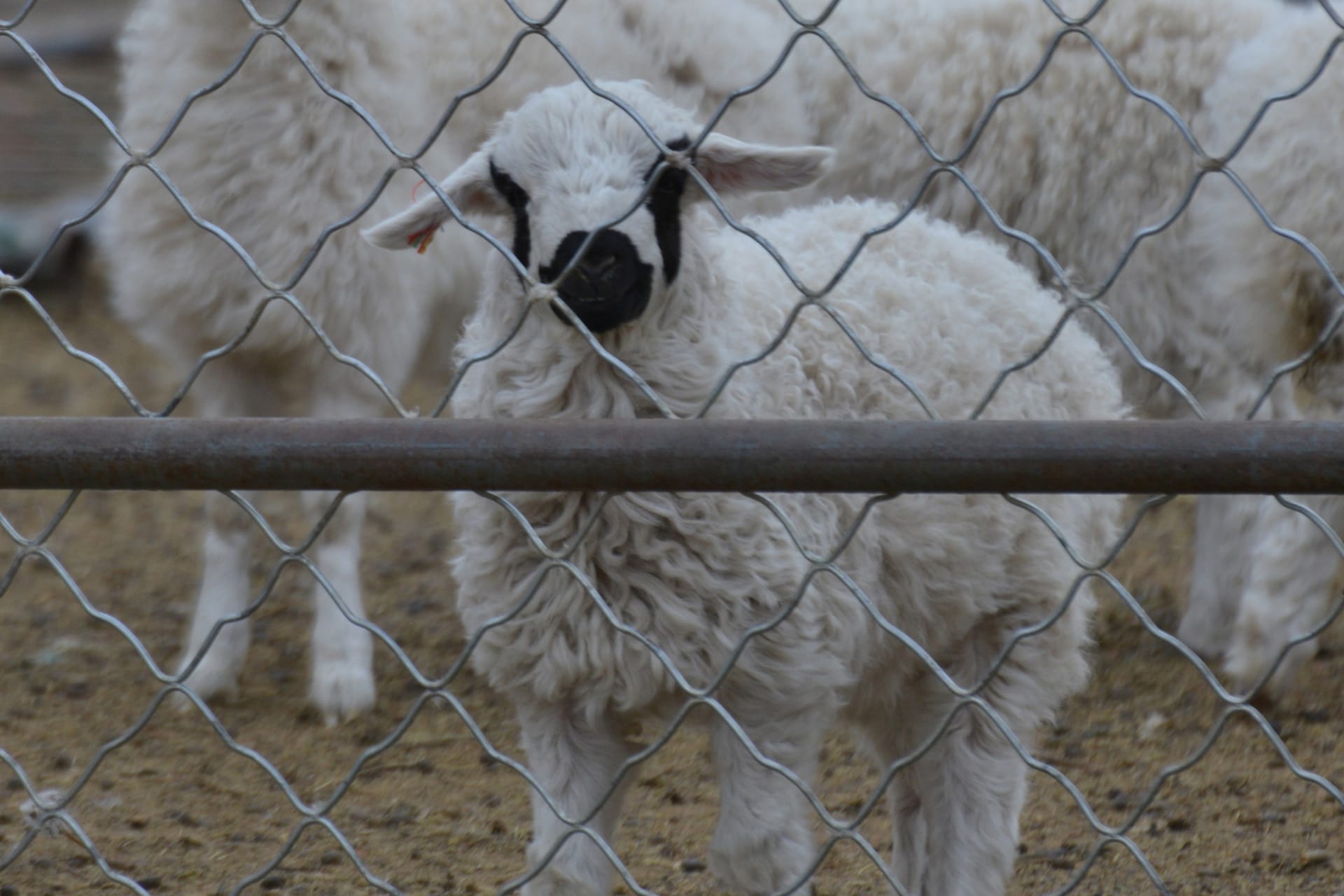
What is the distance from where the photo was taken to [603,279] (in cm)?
211

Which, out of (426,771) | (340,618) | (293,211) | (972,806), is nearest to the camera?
(972,806)

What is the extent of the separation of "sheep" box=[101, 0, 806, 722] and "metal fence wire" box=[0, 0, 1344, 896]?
49 mm

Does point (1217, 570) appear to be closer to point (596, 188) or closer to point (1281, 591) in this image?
point (1281, 591)

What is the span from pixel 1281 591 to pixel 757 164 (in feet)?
6.99

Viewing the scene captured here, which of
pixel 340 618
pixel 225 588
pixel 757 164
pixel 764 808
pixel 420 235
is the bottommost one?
pixel 225 588

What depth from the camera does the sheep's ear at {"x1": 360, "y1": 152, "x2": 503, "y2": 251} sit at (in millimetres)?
2221

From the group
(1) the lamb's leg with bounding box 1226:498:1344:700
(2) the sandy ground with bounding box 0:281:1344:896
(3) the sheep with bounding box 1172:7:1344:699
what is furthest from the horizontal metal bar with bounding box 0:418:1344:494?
(1) the lamb's leg with bounding box 1226:498:1344:700

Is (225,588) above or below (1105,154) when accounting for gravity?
below

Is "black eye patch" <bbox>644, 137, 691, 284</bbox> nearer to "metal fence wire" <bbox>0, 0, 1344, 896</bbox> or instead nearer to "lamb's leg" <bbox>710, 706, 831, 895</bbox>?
"metal fence wire" <bbox>0, 0, 1344, 896</bbox>

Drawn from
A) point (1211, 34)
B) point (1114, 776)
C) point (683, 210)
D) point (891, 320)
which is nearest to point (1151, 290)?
point (1211, 34)

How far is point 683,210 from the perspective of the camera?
2.37m

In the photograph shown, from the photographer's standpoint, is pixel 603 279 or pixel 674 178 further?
pixel 674 178

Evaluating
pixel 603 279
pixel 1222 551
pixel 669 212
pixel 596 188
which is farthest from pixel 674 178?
pixel 1222 551

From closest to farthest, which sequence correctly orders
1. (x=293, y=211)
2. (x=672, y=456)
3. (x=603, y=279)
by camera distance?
(x=672, y=456)
(x=603, y=279)
(x=293, y=211)
